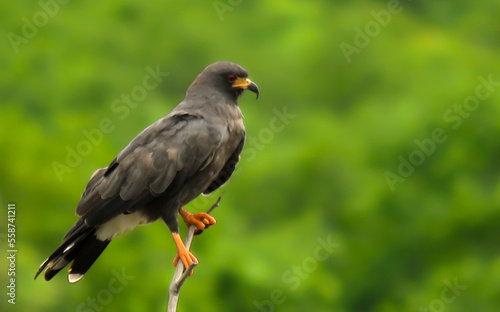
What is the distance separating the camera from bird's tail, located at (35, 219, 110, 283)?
17.9ft

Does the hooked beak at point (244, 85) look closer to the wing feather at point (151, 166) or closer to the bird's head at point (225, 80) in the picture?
the bird's head at point (225, 80)

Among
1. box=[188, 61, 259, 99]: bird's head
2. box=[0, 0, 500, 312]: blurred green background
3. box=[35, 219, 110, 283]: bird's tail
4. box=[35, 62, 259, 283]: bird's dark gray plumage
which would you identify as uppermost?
box=[188, 61, 259, 99]: bird's head

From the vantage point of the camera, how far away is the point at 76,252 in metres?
5.68

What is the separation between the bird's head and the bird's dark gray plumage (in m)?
0.14

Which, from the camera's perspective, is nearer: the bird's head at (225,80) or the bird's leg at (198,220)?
the bird's leg at (198,220)

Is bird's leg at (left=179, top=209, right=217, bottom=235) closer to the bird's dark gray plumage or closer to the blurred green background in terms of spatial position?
the bird's dark gray plumage

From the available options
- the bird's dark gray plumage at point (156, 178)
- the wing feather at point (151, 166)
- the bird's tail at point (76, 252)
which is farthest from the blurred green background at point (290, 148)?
the wing feather at point (151, 166)

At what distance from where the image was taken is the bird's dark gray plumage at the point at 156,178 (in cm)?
551

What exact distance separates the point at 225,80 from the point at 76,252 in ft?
5.09

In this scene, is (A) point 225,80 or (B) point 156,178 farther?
(A) point 225,80

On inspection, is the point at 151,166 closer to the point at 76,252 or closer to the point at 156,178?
the point at 156,178

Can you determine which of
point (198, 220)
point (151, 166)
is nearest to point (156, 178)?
point (151, 166)

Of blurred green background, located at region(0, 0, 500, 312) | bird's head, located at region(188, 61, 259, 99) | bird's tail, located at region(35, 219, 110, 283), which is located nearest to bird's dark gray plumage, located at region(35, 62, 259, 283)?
bird's tail, located at region(35, 219, 110, 283)

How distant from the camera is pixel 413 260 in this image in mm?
14547
